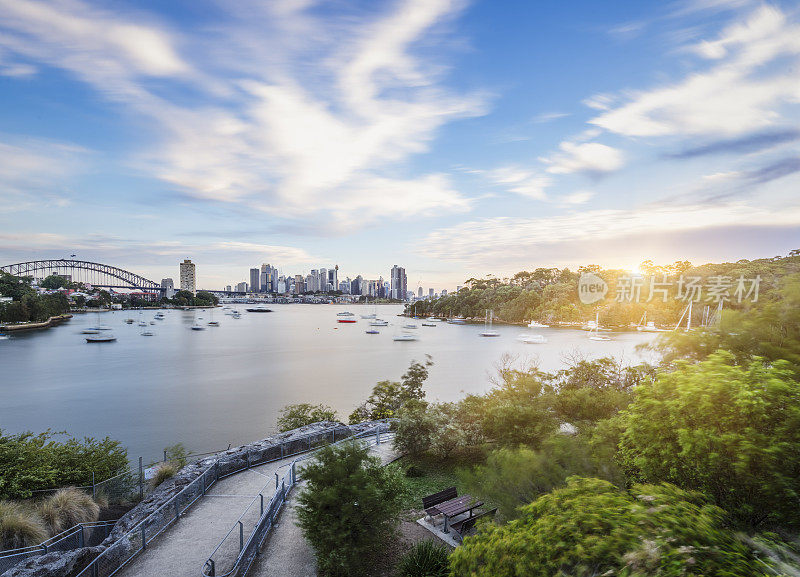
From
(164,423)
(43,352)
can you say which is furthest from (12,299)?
(164,423)

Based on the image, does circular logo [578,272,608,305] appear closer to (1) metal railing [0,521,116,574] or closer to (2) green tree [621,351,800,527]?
(2) green tree [621,351,800,527]

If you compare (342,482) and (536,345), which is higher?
(342,482)

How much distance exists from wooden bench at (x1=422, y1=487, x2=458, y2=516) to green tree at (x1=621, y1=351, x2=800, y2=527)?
4.87 meters

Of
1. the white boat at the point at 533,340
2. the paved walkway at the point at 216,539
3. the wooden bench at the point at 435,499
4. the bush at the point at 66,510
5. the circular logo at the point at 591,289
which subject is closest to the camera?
the paved walkway at the point at 216,539

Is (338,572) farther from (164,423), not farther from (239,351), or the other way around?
(239,351)

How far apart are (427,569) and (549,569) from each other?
4.51 meters

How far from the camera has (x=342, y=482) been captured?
796cm

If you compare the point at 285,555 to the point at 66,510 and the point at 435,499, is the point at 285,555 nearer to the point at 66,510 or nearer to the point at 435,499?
the point at 435,499

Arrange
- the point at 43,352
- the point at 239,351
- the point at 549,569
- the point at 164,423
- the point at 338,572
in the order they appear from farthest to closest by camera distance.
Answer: the point at 239,351 < the point at 43,352 < the point at 164,423 < the point at 338,572 < the point at 549,569

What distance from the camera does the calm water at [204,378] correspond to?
95.5ft

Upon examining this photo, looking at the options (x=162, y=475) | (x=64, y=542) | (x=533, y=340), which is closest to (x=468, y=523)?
(x=64, y=542)

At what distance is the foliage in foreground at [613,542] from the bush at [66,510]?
11.6m

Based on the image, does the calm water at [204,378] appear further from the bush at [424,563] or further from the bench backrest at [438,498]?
the bush at [424,563]

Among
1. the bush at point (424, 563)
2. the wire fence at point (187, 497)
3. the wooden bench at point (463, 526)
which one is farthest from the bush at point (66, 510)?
the wooden bench at point (463, 526)
